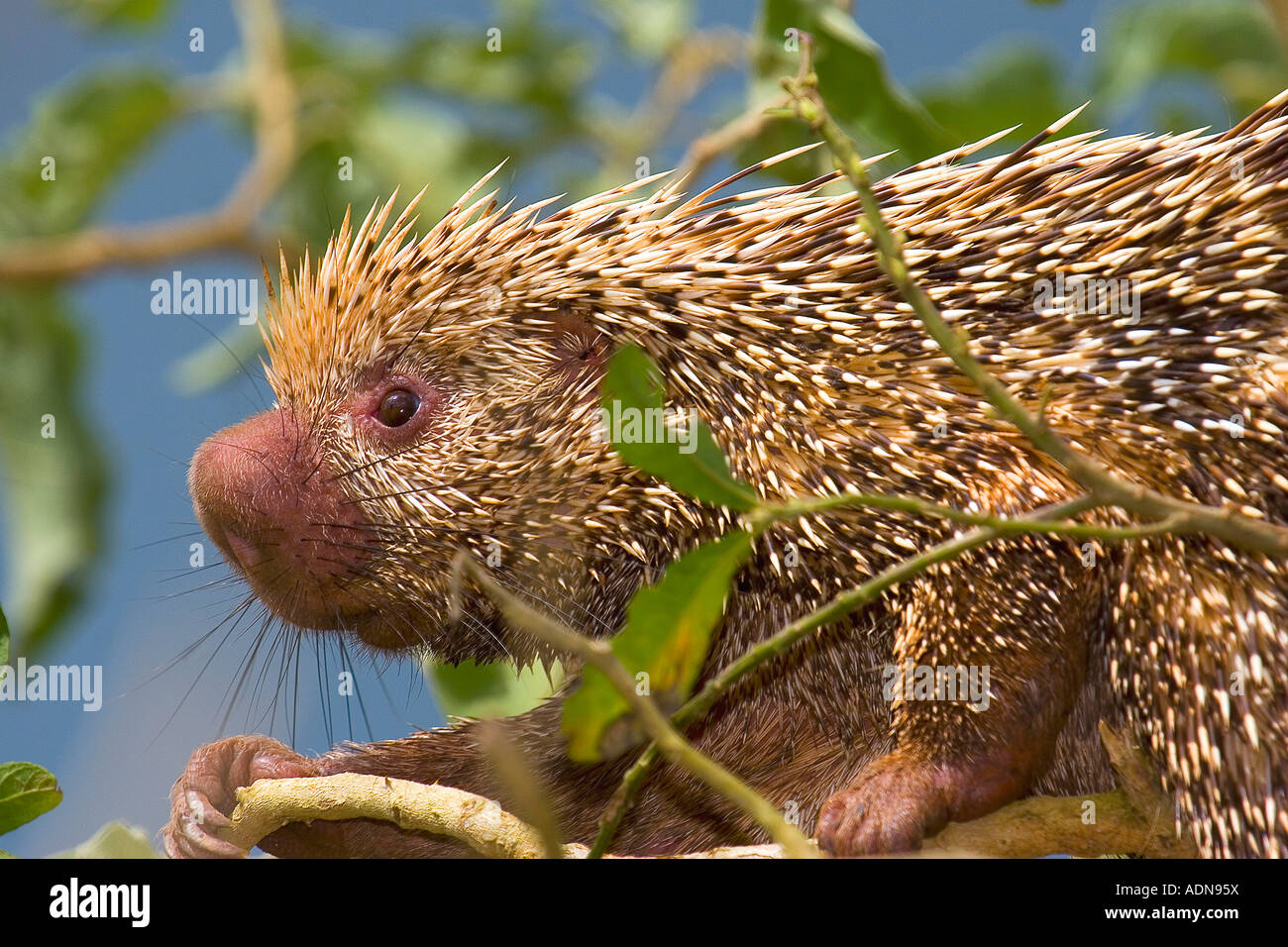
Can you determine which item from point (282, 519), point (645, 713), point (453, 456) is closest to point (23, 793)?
point (282, 519)

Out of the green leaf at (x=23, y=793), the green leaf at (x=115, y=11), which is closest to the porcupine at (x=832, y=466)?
the green leaf at (x=23, y=793)

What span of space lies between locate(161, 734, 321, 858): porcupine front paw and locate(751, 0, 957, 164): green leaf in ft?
4.90

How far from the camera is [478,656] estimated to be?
2.38 metres

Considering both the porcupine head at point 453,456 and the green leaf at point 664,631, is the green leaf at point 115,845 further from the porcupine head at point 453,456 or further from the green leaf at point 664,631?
the green leaf at point 664,631

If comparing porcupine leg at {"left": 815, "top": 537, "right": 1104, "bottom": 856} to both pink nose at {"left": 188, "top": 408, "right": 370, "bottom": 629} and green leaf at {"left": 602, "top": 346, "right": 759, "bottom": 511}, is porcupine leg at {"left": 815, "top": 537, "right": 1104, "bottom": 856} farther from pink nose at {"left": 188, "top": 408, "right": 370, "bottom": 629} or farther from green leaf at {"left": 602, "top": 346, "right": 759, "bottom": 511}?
pink nose at {"left": 188, "top": 408, "right": 370, "bottom": 629}

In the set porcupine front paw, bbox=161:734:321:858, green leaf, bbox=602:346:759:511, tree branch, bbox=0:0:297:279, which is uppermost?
tree branch, bbox=0:0:297:279

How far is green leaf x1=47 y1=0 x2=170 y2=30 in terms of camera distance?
11.0ft

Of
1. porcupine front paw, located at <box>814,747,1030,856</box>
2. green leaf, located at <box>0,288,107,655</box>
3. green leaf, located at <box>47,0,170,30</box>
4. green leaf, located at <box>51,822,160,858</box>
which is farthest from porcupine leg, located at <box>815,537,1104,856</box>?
green leaf, located at <box>47,0,170,30</box>

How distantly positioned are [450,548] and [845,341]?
709mm

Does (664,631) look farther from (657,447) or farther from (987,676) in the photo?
(987,676)

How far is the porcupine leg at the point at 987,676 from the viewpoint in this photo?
1870 millimetres

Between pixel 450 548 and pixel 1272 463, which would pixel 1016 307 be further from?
pixel 450 548

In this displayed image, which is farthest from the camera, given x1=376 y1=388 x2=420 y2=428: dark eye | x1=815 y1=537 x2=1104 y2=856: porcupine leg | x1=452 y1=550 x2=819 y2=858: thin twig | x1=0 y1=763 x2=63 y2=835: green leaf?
x1=376 y1=388 x2=420 y2=428: dark eye
